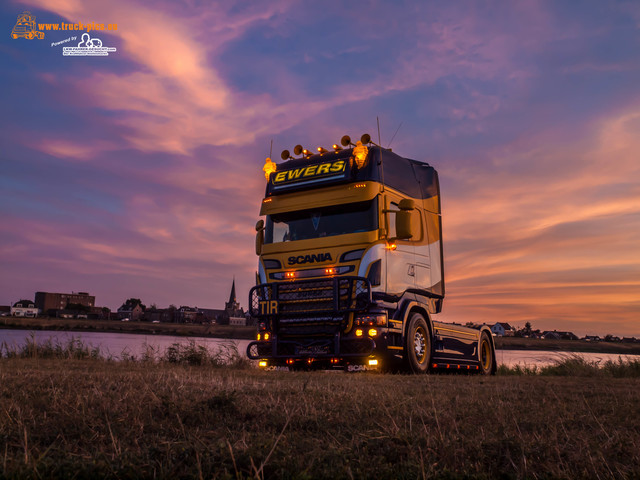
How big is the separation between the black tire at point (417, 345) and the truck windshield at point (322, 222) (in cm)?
238

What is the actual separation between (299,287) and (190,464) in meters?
8.37

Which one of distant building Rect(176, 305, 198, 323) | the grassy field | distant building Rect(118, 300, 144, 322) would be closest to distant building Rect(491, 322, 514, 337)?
distant building Rect(176, 305, 198, 323)

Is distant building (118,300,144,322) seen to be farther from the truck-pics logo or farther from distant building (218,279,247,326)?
the truck-pics logo

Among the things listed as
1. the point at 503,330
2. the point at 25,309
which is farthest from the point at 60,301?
the point at 503,330

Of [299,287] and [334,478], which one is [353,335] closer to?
[299,287]

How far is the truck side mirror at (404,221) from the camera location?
10.4 metres

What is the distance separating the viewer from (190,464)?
235 centimetres

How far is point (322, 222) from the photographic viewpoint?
36.3ft

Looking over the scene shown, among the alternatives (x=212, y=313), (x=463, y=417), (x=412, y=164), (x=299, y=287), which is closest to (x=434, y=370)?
(x=299, y=287)

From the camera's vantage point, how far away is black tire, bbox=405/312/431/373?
34.8 ft

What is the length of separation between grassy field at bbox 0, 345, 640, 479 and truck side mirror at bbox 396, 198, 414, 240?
5781mm

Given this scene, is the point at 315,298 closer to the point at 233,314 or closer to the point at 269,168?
the point at 269,168

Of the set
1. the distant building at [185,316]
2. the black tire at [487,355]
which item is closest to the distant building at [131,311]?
the distant building at [185,316]

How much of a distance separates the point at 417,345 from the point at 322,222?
347 cm
